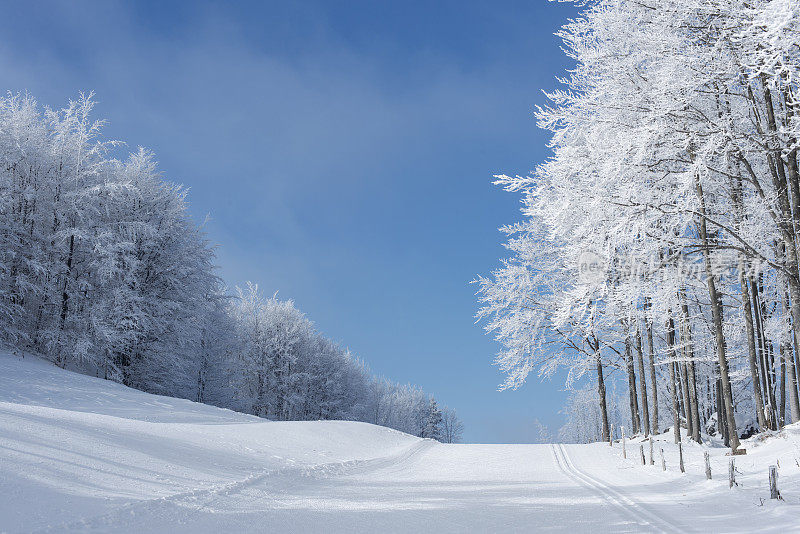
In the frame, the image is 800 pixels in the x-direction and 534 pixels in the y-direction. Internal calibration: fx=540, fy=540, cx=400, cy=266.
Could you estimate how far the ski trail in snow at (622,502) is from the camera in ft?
23.9

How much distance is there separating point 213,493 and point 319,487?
2692 millimetres

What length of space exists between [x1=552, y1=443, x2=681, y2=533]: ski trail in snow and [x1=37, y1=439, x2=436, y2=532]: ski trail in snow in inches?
201

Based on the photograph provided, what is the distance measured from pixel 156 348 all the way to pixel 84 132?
42.6 feet

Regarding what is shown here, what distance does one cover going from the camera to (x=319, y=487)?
10609mm

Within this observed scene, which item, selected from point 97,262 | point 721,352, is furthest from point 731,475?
point 97,262

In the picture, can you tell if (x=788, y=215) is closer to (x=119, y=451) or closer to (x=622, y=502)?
(x=622, y=502)

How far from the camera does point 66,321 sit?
26547 millimetres

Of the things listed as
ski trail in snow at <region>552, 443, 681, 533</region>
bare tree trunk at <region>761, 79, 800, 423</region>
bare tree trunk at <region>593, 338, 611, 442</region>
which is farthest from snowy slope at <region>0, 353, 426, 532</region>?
bare tree trunk at <region>761, 79, 800, 423</region>

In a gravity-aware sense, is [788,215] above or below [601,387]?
above

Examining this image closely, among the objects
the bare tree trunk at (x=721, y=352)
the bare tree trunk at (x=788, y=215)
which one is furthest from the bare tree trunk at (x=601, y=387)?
the bare tree trunk at (x=788, y=215)

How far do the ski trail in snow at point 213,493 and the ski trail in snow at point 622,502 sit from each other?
5100 millimetres

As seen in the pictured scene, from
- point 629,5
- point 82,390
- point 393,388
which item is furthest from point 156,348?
point 393,388

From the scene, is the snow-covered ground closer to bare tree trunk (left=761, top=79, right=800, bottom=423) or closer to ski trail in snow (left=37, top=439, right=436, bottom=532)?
ski trail in snow (left=37, top=439, right=436, bottom=532)

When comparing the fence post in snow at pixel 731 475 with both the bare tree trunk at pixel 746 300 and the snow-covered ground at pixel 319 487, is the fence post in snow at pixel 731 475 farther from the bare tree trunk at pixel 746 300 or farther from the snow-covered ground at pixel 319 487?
the bare tree trunk at pixel 746 300
